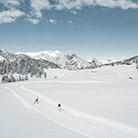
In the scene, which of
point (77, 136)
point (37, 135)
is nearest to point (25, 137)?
point (37, 135)

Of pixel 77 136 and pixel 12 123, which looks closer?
pixel 77 136

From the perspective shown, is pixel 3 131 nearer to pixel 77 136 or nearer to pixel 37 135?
pixel 37 135

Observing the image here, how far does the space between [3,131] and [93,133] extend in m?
8.88

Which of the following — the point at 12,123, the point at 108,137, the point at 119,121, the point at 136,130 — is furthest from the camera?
the point at 12,123

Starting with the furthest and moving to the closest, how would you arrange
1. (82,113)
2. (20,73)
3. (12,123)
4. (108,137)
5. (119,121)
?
(20,73)
(82,113)
(12,123)
(119,121)
(108,137)

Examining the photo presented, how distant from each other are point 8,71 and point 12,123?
17877 cm

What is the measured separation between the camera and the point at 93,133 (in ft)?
46.2

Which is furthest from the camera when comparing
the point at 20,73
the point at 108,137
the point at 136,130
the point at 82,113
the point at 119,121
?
the point at 20,73

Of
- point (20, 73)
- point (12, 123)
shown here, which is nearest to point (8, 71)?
point (20, 73)

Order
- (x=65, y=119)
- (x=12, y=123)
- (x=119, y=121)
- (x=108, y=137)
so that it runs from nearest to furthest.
Result: (x=108, y=137) < (x=119, y=121) < (x=12, y=123) < (x=65, y=119)

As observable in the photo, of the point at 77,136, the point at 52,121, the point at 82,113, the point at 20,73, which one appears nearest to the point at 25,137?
the point at 77,136

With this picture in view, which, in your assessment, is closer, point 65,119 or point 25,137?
point 25,137

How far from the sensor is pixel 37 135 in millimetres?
13672

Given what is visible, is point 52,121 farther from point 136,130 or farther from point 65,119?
point 136,130
